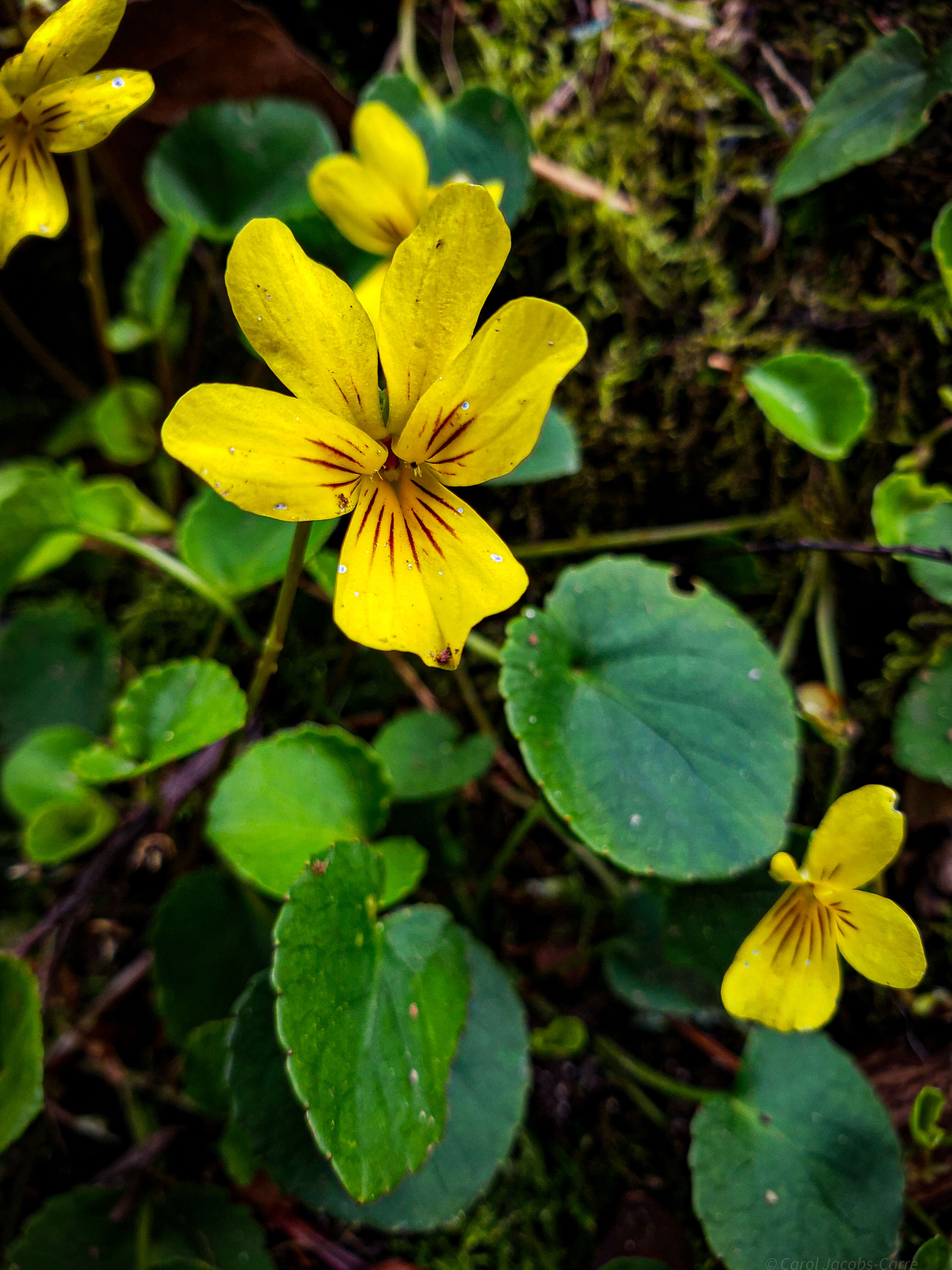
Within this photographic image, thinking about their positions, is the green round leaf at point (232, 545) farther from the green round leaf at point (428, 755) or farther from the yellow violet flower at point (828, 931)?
the yellow violet flower at point (828, 931)

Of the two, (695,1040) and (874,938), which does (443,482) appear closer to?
(874,938)

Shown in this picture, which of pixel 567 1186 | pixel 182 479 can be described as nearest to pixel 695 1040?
pixel 567 1186

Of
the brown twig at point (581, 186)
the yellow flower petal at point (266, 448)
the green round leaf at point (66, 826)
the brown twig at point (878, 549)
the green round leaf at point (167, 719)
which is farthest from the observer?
the brown twig at point (581, 186)

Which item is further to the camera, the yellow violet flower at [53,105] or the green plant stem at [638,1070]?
the green plant stem at [638,1070]

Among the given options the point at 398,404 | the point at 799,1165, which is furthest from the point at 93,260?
the point at 799,1165

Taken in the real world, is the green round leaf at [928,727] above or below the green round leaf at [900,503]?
below

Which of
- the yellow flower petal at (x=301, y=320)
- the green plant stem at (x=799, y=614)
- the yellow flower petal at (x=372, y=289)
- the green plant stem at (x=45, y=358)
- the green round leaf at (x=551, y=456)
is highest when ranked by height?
the yellow flower petal at (x=301, y=320)

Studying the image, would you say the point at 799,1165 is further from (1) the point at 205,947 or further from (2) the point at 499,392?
(2) the point at 499,392

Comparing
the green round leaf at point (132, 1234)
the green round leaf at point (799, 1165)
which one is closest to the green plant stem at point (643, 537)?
the green round leaf at point (799, 1165)
